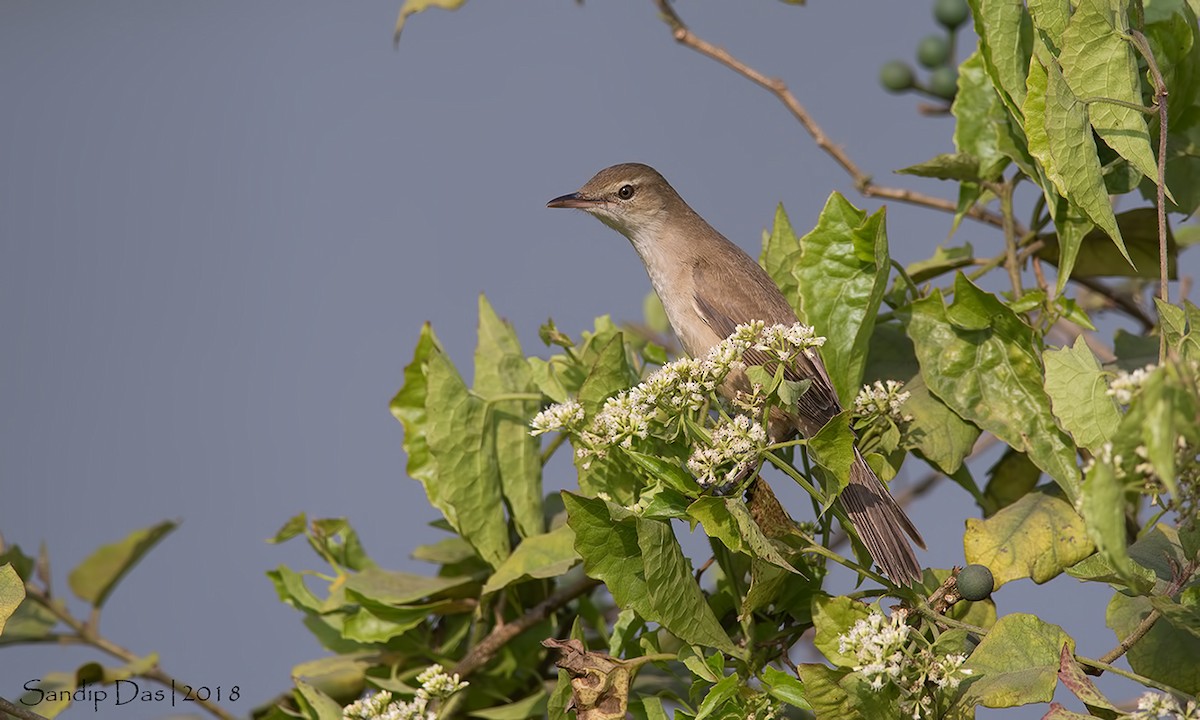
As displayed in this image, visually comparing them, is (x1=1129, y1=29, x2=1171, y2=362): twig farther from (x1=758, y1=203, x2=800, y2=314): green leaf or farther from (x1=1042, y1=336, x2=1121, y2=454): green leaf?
(x1=758, y1=203, x2=800, y2=314): green leaf

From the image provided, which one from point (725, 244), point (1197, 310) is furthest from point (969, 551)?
point (725, 244)

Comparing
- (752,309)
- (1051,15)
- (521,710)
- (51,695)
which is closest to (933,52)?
(752,309)

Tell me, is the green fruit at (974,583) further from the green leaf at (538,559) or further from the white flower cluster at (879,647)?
the green leaf at (538,559)

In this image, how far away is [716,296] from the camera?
384cm

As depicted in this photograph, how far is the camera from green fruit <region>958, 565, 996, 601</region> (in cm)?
204

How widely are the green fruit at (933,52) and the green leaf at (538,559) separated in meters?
2.10

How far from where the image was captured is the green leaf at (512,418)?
285 cm

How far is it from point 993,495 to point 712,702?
1.04 metres

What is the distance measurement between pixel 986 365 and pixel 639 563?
93cm

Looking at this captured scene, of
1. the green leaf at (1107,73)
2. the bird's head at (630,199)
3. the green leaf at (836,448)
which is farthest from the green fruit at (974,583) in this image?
the bird's head at (630,199)

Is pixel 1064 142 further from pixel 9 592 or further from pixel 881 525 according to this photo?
pixel 9 592

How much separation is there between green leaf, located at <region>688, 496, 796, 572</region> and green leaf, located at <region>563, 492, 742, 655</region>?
84 millimetres

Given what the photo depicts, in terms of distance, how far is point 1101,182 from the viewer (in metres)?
2.13

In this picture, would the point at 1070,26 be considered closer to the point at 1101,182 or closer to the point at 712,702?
the point at 1101,182
